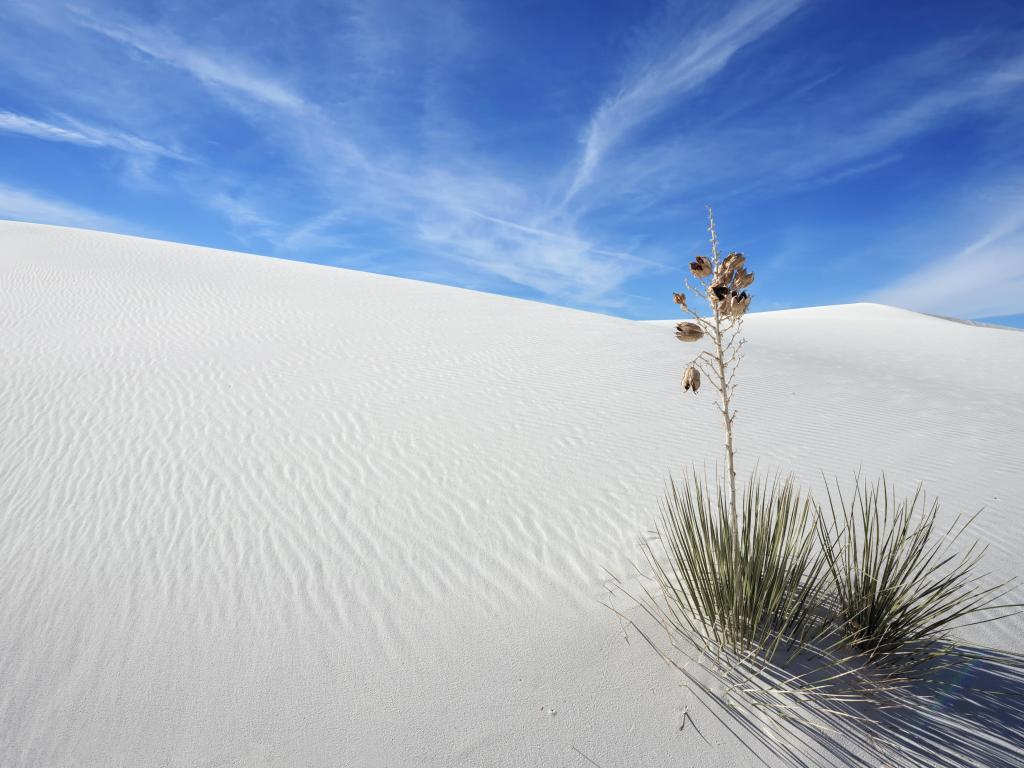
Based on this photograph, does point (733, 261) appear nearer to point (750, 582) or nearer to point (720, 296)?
point (720, 296)

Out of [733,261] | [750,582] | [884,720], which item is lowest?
[884,720]

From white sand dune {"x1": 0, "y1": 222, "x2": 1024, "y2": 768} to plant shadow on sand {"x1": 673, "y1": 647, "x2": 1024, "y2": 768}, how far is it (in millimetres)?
150

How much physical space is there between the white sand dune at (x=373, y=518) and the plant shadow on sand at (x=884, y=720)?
0.15m

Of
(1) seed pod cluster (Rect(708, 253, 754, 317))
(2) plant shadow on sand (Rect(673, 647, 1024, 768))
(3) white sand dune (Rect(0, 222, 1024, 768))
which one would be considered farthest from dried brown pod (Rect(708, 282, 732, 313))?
(3) white sand dune (Rect(0, 222, 1024, 768))

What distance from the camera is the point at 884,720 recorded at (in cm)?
250

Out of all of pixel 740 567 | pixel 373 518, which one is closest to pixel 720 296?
pixel 740 567

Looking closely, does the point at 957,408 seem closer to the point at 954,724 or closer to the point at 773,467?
the point at 773,467

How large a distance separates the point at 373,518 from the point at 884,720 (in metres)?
3.68

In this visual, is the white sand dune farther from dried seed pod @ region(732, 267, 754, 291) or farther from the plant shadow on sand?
dried seed pod @ region(732, 267, 754, 291)

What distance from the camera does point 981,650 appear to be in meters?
2.97

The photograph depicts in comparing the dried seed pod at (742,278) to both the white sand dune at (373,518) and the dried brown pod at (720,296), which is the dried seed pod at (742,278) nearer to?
the dried brown pod at (720,296)

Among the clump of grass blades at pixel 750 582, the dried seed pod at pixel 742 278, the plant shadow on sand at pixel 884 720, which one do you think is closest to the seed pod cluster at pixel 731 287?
the dried seed pod at pixel 742 278

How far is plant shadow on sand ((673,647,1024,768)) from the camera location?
236cm

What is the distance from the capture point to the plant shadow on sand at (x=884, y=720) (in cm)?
236
